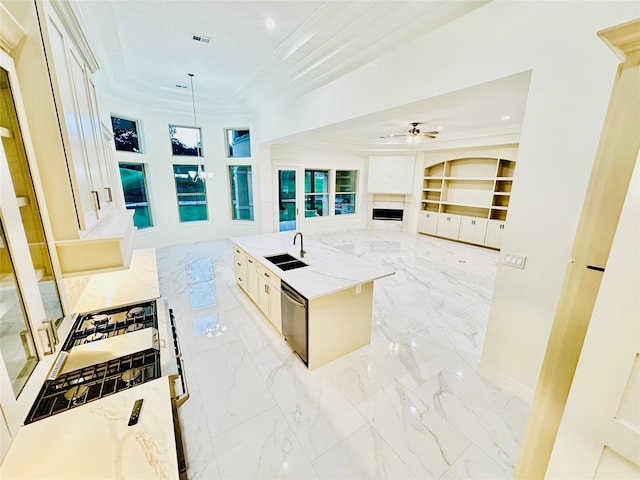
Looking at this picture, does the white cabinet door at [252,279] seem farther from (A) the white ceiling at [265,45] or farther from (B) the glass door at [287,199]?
(B) the glass door at [287,199]

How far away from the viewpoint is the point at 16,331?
35.6 inches

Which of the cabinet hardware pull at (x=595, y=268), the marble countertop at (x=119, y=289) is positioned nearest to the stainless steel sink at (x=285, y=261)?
the marble countertop at (x=119, y=289)

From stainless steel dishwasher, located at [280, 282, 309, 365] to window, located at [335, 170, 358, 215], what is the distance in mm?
6339

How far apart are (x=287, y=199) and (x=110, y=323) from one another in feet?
19.3

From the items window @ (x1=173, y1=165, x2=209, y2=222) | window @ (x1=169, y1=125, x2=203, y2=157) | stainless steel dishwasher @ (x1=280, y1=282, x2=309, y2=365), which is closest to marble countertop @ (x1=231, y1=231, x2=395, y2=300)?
stainless steel dishwasher @ (x1=280, y1=282, x2=309, y2=365)

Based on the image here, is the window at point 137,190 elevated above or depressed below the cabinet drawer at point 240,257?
above

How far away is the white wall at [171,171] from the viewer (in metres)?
5.70

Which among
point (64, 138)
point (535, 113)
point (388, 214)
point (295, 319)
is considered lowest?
point (295, 319)

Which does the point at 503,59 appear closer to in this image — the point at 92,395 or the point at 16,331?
the point at 16,331

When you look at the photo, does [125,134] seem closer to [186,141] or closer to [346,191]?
[186,141]

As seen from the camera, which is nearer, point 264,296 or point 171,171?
point 264,296

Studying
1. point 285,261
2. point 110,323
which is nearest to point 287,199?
point 285,261

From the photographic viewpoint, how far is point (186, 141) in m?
6.38

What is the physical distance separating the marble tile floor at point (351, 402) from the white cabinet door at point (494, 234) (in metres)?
3.67
